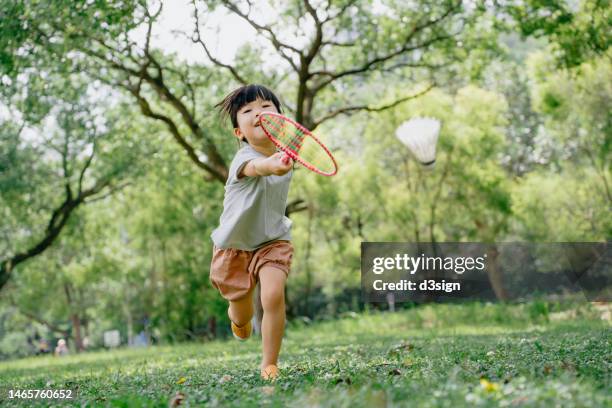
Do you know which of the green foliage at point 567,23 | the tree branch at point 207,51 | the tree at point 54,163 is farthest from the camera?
the tree at point 54,163

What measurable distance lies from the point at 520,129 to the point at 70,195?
74.2ft

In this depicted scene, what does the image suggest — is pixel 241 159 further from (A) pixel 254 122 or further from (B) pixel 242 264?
(B) pixel 242 264

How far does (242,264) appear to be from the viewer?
4629 mm

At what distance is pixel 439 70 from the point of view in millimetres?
14625

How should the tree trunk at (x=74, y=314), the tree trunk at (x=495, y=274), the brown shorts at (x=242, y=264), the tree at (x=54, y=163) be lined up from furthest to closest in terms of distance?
the tree trunk at (x=74, y=314), the tree trunk at (x=495, y=274), the tree at (x=54, y=163), the brown shorts at (x=242, y=264)

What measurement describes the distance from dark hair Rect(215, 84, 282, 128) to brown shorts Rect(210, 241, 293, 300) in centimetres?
79

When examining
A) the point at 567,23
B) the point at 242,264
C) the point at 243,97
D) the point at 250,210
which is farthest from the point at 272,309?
the point at 567,23

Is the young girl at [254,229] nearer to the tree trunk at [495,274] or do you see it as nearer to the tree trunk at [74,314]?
the tree trunk at [495,274]

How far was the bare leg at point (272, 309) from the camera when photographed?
4.29m

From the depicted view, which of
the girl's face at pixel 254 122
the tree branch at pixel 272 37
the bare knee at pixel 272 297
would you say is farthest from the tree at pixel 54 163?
the bare knee at pixel 272 297

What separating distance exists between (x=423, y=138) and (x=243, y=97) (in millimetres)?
10112

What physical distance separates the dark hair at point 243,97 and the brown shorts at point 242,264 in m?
0.79

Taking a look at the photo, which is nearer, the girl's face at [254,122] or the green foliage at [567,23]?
the girl's face at [254,122]

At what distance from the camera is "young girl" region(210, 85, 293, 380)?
4.32m
